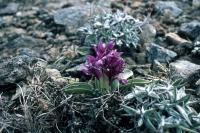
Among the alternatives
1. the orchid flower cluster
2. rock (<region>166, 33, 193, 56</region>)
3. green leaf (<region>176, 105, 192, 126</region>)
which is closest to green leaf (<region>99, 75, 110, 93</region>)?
the orchid flower cluster

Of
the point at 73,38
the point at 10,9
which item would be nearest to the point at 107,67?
the point at 73,38

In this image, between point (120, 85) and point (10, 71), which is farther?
point (10, 71)

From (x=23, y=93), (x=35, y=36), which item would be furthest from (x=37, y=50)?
(x=23, y=93)

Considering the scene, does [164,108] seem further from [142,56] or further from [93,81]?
[142,56]

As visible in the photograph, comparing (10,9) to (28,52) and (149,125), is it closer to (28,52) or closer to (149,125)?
(28,52)

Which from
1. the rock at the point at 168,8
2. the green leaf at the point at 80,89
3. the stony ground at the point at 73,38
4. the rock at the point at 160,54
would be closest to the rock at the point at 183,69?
the stony ground at the point at 73,38

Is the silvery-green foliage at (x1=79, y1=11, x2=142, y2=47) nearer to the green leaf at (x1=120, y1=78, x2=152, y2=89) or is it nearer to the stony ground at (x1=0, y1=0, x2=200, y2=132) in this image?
the stony ground at (x1=0, y1=0, x2=200, y2=132)
